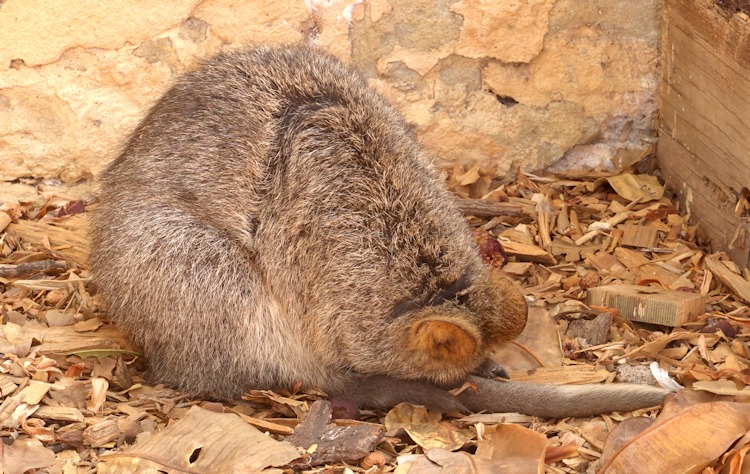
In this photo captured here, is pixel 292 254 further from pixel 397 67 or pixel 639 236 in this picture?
pixel 639 236

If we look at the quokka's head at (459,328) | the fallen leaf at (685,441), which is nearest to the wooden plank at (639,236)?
the quokka's head at (459,328)

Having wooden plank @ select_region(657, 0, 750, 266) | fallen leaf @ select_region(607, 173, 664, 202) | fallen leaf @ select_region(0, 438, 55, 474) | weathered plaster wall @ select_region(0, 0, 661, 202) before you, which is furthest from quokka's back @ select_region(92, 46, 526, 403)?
fallen leaf @ select_region(607, 173, 664, 202)

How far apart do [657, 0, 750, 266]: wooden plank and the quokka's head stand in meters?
1.82

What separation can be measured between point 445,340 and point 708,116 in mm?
2473

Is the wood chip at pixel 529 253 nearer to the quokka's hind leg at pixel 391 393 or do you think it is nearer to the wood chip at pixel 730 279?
the wood chip at pixel 730 279

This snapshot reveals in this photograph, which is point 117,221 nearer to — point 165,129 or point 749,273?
point 165,129

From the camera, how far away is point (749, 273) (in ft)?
18.5

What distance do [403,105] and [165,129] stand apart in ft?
6.29

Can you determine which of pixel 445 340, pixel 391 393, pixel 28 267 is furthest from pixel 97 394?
pixel 445 340

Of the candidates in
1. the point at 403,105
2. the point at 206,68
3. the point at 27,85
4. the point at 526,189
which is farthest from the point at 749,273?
the point at 27,85

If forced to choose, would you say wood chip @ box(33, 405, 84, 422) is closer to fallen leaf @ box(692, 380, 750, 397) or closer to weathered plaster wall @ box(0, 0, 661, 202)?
weathered plaster wall @ box(0, 0, 661, 202)

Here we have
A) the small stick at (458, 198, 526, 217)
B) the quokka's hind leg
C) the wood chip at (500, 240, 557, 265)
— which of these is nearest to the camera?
the quokka's hind leg

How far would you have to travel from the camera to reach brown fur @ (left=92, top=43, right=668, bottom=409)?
4.66 metres

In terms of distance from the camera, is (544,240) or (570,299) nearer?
(570,299)
